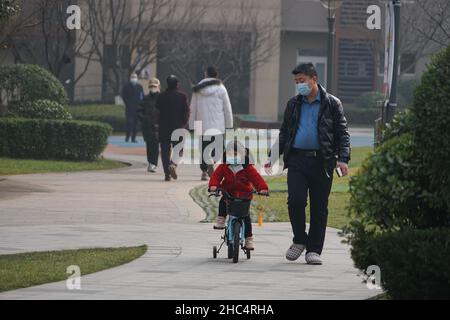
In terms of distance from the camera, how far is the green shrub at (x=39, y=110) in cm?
2531

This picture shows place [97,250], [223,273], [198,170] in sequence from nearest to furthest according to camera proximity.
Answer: [223,273] < [97,250] < [198,170]

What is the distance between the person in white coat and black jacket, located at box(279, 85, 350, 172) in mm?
8373

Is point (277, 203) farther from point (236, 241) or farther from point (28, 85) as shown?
point (28, 85)

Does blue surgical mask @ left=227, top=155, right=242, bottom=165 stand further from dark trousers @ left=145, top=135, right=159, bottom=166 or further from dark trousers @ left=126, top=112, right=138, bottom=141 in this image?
dark trousers @ left=126, top=112, right=138, bottom=141

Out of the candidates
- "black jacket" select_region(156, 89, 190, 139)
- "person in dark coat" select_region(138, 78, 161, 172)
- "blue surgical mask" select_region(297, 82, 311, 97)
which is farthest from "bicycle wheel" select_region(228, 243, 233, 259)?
"person in dark coat" select_region(138, 78, 161, 172)

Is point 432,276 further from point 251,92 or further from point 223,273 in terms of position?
point 251,92

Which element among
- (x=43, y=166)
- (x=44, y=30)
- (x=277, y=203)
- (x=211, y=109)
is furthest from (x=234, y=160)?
(x=44, y=30)

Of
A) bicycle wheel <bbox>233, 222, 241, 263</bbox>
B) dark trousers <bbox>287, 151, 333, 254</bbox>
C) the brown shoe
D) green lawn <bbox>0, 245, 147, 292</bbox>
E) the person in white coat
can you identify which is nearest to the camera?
green lawn <bbox>0, 245, 147, 292</bbox>

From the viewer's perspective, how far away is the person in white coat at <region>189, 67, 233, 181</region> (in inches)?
799

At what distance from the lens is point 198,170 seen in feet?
80.7

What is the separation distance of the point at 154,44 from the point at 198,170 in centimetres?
1995

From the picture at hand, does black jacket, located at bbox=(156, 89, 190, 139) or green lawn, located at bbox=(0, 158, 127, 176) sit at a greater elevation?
black jacket, located at bbox=(156, 89, 190, 139)
